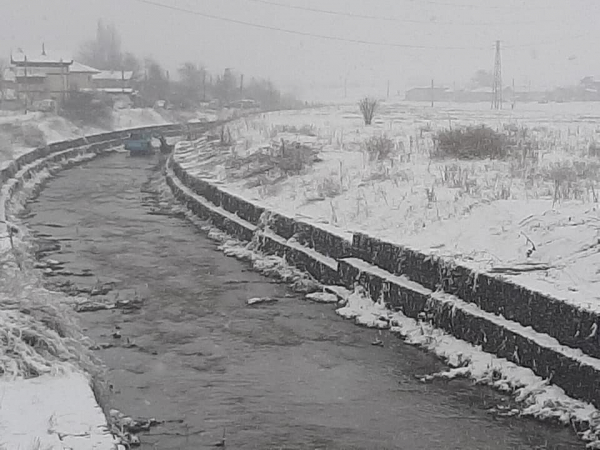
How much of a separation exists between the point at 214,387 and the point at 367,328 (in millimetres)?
2568

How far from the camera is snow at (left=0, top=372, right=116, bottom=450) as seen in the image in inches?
184

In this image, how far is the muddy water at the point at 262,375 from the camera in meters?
6.64

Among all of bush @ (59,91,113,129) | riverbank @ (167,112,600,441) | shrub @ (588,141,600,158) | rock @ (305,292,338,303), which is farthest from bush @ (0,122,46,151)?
rock @ (305,292,338,303)

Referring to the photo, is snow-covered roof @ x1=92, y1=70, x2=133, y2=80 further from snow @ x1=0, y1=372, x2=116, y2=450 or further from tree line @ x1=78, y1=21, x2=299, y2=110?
snow @ x1=0, y1=372, x2=116, y2=450

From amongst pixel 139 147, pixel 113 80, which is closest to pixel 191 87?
pixel 113 80

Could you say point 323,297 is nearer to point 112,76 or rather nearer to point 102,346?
point 102,346

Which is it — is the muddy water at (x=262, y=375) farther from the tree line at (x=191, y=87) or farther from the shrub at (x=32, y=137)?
the tree line at (x=191, y=87)

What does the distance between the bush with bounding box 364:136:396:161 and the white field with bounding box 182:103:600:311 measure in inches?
7.0

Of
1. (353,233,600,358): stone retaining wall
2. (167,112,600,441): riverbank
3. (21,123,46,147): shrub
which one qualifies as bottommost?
(167,112,600,441): riverbank

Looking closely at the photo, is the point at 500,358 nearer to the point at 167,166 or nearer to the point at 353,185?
the point at 353,185

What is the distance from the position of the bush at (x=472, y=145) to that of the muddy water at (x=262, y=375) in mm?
5428

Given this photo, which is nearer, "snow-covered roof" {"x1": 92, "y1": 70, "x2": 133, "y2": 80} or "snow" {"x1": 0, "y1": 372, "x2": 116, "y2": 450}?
"snow" {"x1": 0, "y1": 372, "x2": 116, "y2": 450}

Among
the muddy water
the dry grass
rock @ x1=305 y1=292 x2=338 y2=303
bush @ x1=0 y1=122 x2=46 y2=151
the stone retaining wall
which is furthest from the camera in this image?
bush @ x1=0 y1=122 x2=46 y2=151

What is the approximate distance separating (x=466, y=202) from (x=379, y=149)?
5.99m
